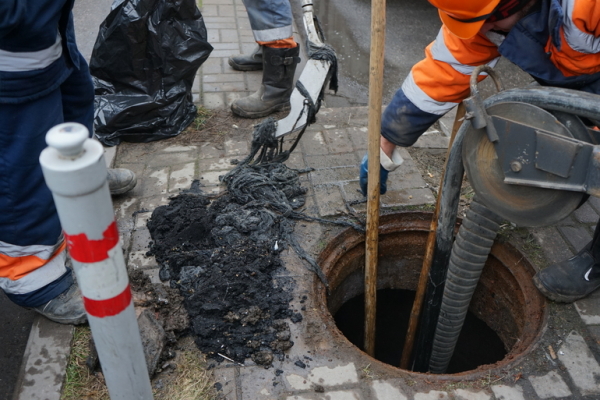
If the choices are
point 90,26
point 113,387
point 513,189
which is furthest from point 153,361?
point 90,26

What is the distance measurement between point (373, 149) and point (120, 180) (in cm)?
156

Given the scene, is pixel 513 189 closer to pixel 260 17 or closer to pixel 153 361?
pixel 153 361

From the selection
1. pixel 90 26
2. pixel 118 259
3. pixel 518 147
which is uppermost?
pixel 118 259

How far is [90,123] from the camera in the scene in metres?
2.87

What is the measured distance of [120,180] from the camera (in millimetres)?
3111

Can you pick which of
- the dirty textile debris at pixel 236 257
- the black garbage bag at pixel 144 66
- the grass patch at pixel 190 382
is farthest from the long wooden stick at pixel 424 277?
the black garbage bag at pixel 144 66

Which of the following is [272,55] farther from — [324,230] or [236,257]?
[236,257]

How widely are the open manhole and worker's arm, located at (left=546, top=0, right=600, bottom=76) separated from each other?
1.14m

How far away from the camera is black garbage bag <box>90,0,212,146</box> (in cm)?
Result: 356

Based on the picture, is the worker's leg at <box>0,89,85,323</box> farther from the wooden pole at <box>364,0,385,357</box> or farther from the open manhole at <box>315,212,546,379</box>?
the wooden pole at <box>364,0,385,357</box>

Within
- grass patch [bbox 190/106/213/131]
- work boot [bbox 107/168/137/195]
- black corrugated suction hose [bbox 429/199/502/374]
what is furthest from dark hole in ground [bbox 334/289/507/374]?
grass patch [bbox 190/106/213/131]

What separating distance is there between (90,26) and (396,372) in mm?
4891

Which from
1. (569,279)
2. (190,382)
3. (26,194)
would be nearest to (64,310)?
(26,194)

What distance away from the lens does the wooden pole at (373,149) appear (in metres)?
2.21
